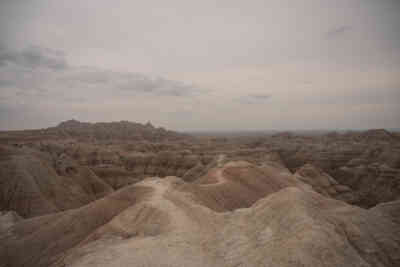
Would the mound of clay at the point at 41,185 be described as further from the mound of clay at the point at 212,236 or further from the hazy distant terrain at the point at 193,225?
the mound of clay at the point at 212,236

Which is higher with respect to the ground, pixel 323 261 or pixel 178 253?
pixel 323 261

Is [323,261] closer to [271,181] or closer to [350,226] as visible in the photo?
[350,226]

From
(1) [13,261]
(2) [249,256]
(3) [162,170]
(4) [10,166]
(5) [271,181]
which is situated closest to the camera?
(2) [249,256]

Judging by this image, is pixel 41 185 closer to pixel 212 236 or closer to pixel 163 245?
pixel 163 245

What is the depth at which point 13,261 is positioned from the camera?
45.1 feet

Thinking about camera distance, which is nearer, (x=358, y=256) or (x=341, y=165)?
(x=358, y=256)

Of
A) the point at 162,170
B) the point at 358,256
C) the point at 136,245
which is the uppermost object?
the point at 358,256

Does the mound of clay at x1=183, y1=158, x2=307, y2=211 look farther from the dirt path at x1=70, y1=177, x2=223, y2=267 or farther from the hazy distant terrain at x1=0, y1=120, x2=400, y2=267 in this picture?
the dirt path at x1=70, y1=177, x2=223, y2=267

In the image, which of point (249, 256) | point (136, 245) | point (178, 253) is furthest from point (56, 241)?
point (249, 256)

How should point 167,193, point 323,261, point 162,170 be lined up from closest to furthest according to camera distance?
1. point 323,261
2. point 167,193
3. point 162,170

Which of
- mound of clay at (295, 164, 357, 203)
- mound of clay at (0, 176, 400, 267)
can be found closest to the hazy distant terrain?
mound of clay at (0, 176, 400, 267)

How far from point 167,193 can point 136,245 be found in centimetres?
671

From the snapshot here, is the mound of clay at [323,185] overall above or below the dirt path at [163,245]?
below

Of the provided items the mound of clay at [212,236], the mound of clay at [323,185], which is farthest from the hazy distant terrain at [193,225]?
the mound of clay at [323,185]
